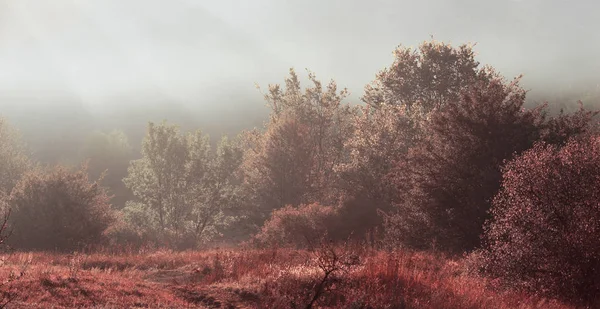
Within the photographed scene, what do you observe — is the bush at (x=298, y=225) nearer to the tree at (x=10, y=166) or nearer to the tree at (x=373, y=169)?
the tree at (x=373, y=169)

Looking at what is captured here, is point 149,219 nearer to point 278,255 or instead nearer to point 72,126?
point 278,255

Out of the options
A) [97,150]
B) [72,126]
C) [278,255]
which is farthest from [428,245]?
[72,126]

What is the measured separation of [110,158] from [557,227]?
71014 millimetres

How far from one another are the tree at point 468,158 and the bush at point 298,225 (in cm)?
759

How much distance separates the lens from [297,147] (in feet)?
129

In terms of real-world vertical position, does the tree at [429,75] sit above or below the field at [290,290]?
above

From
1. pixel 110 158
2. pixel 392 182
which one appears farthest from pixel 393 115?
pixel 110 158

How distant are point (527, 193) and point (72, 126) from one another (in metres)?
101

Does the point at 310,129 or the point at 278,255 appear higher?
the point at 310,129

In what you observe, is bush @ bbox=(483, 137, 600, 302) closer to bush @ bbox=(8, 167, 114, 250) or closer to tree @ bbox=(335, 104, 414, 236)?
tree @ bbox=(335, 104, 414, 236)

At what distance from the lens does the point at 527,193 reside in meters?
11.7

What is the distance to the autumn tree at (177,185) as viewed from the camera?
39.9 metres

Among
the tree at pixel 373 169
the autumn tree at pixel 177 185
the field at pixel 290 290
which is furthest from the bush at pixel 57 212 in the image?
the tree at pixel 373 169

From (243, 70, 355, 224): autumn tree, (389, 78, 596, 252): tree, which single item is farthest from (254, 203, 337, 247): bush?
(389, 78, 596, 252): tree
